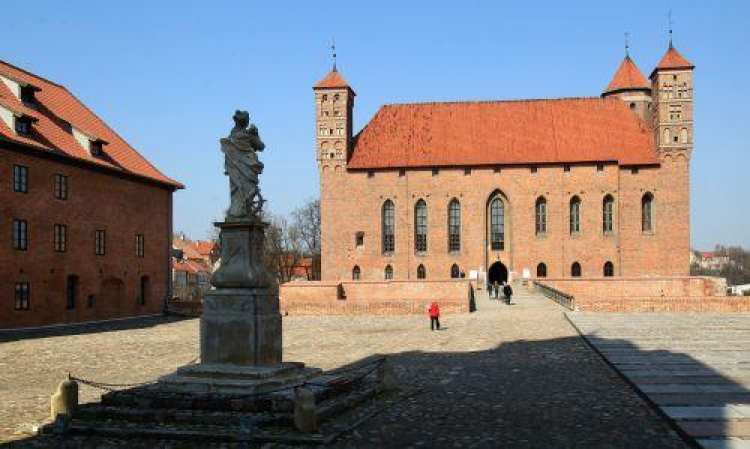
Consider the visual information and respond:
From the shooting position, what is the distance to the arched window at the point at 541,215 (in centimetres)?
5612

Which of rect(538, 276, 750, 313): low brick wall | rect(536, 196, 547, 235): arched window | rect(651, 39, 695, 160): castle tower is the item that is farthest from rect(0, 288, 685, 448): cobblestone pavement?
rect(651, 39, 695, 160): castle tower

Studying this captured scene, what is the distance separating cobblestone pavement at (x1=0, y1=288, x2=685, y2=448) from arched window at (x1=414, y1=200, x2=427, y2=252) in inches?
978

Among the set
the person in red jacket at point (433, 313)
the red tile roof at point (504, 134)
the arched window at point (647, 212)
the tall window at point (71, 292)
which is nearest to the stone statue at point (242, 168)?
the person in red jacket at point (433, 313)

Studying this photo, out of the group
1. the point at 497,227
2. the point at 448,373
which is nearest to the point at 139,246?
the point at 448,373

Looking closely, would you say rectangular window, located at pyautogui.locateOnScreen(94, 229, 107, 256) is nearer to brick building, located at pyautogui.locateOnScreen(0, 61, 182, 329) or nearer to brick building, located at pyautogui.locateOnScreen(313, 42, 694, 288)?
brick building, located at pyautogui.locateOnScreen(0, 61, 182, 329)

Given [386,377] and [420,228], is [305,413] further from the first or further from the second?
[420,228]

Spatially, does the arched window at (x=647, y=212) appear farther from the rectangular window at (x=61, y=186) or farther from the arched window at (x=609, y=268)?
the rectangular window at (x=61, y=186)

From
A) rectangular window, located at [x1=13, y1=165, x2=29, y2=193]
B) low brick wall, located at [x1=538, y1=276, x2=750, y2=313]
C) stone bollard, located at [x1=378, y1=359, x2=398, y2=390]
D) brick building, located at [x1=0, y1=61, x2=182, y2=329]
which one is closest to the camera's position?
stone bollard, located at [x1=378, y1=359, x2=398, y2=390]

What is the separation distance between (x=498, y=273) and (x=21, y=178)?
35.8m

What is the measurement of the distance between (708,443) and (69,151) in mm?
30157

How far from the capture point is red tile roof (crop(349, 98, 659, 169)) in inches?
2218

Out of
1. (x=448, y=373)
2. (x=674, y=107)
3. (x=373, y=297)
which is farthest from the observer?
(x=674, y=107)

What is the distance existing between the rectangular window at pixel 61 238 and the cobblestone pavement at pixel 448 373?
16.5 ft

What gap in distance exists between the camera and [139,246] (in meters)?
39.4
